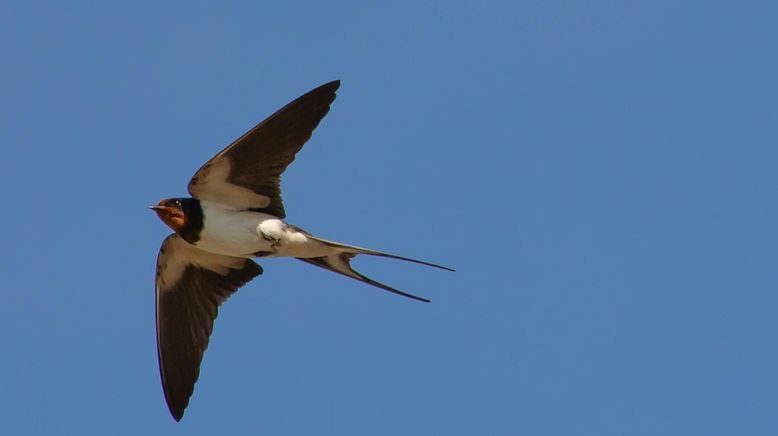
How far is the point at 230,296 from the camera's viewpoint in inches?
337

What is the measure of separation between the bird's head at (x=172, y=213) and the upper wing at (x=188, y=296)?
0.44 metres

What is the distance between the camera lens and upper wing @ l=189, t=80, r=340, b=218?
25.0 feet

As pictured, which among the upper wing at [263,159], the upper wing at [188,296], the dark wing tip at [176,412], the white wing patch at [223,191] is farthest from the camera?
the upper wing at [188,296]

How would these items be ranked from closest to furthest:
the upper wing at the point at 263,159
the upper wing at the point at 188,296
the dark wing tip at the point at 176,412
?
the upper wing at the point at 263,159 < the dark wing tip at the point at 176,412 < the upper wing at the point at 188,296

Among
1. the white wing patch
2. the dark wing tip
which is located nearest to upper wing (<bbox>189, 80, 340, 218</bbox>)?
the white wing patch

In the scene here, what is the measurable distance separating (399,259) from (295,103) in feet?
3.26

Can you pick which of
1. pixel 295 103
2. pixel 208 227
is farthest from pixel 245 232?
pixel 295 103

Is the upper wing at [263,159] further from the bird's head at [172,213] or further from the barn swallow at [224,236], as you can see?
the bird's head at [172,213]

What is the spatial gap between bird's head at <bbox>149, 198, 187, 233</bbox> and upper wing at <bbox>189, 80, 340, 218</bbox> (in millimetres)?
133

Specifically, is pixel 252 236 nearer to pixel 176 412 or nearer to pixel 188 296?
pixel 188 296

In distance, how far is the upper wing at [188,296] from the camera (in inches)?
330

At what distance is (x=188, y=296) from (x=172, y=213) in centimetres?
76

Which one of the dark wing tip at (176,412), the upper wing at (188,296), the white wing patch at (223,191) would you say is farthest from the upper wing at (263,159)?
the dark wing tip at (176,412)

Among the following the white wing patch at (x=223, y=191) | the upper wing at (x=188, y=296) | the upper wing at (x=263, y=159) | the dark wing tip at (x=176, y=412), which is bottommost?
the dark wing tip at (x=176, y=412)
